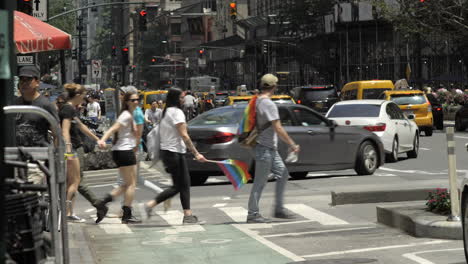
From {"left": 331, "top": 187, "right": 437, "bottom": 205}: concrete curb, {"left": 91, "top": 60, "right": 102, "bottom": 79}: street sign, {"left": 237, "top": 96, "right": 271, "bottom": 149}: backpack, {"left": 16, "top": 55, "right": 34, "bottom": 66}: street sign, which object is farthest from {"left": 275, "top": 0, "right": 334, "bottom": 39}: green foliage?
{"left": 237, "top": 96, "right": 271, "bottom": 149}: backpack

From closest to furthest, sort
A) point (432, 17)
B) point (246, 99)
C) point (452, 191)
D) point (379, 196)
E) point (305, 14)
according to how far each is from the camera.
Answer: point (452, 191)
point (379, 196)
point (246, 99)
point (432, 17)
point (305, 14)

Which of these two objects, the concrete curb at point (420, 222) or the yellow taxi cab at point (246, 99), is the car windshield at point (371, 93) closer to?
the yellow taxi cab at point (246, 99)

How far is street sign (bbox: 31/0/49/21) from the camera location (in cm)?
2392

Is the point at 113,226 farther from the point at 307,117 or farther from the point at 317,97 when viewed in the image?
the point at 317,97

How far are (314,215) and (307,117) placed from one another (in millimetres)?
6267

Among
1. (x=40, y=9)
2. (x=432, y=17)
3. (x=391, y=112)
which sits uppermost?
(x=432, y=17)

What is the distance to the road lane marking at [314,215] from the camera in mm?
13281

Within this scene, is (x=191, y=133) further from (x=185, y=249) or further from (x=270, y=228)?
(x=185, y=249)

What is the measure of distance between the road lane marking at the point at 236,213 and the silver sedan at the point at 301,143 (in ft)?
11.9

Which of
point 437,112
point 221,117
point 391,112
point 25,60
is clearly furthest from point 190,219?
→ point 437,112

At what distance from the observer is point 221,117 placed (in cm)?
1966

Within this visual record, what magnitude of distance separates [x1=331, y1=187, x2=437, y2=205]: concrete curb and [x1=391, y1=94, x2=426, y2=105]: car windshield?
2071 cm

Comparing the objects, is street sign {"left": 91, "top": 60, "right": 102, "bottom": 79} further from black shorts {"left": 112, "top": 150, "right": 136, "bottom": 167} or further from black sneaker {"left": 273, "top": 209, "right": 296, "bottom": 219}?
black sneaker {"left": 273, "top": 209, "right": 296, "bottom": 219}

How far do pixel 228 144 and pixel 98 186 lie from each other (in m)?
3.11
